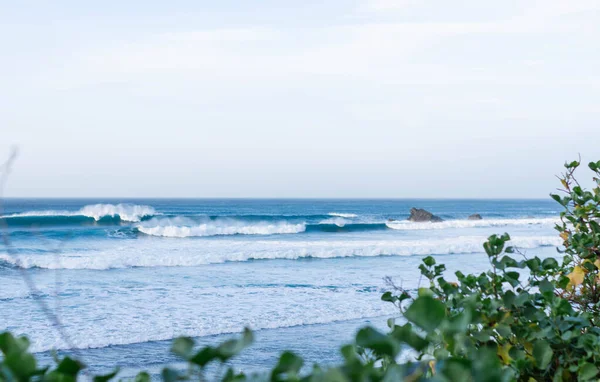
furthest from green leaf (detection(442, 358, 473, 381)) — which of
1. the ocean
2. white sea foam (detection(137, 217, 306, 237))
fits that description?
white sea foam (detection(137, 217, 306, 237))

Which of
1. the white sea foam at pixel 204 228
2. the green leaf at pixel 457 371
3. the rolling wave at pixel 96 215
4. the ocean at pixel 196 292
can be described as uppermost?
the green leaf at pixel 457 371

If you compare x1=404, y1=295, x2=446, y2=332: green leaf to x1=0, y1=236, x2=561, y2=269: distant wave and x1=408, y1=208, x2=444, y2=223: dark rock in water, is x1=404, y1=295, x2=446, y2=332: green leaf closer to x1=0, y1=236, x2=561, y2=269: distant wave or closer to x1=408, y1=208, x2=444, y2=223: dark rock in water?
x1=0, y1=236, x2=561, y2=269: distant wave

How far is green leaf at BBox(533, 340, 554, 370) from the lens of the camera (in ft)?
4.34

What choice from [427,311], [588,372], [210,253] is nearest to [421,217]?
[210,253]

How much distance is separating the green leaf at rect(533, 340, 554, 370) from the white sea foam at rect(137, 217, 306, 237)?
2621cm

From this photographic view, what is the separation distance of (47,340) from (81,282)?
201 inches

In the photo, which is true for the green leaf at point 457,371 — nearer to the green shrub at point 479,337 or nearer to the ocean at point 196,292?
the green shrub at point 479,337

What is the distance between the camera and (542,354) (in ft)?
4.36

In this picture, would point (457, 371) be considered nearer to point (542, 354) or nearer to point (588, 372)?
point (588, 372)

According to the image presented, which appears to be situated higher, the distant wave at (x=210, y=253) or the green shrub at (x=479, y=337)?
the green shrub at (x=479, y=337)

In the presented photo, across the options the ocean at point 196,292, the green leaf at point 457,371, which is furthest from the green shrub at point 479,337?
the ocean at point 196,292

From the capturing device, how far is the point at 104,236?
24609 millimetres

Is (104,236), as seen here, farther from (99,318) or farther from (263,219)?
(99,318)

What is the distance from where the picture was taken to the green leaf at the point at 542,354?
1322 mm
